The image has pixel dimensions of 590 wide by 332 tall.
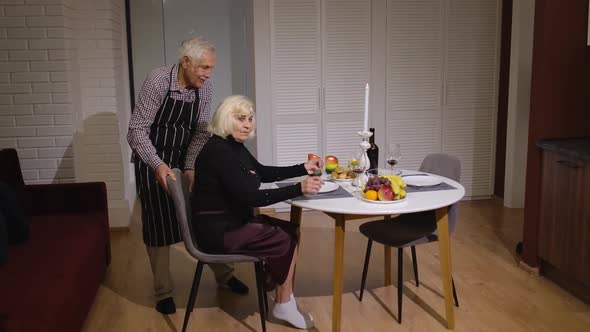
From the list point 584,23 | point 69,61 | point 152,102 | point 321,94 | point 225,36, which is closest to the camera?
point 152,102

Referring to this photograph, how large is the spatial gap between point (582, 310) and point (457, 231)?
4.76 feet

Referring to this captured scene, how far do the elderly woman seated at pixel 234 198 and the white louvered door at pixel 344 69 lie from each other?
2.37 metres

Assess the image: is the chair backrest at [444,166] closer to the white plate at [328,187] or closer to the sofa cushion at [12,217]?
the white plate at [328,187]

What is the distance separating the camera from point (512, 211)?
5.06 meters

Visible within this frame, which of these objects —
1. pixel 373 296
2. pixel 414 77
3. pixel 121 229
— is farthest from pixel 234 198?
pixel 414 77

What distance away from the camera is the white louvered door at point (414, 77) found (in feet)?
16.7

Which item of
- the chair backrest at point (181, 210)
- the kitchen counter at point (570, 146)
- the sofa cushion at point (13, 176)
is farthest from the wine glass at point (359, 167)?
the sofa cushion at point (13, 176)

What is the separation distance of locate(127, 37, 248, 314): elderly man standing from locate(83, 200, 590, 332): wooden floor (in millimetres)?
254

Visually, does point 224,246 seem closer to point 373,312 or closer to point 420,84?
point 373,312

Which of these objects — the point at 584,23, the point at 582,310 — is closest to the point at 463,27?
the point at 584,23

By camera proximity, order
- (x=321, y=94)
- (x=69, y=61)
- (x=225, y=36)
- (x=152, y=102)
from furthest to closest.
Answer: (x=225, y=36), (x=321, y=94), (x=69, y=61), (x=152, y=102)

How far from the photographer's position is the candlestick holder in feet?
9.25

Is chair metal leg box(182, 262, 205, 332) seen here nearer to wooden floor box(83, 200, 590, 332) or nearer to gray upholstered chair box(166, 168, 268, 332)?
gray upholstered chair box(166, 168, 268, 332)

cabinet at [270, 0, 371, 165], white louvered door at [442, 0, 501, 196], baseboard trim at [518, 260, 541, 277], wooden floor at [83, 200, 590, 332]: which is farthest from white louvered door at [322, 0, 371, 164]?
baseboard trim at [518, 260, 541, 277]
